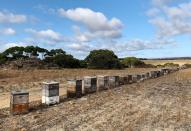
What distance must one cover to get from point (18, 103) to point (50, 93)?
273 centimetres

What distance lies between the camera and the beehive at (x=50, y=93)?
17.3m

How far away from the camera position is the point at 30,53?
76500 millimetres

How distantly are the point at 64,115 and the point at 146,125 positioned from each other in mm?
3678

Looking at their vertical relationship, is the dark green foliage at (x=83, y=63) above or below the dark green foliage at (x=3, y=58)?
below

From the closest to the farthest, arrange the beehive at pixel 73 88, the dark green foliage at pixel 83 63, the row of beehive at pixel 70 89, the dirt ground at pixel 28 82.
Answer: the row of beehive at pixel 70 89 < the dirt ground at pixel 28 82 < the beehive at pixel 73 88 < the dark green foliage at pixel 83 63

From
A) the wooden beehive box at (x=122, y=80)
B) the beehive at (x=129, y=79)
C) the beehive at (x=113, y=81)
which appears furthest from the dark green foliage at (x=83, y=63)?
the beehive at (x=113, y=81)

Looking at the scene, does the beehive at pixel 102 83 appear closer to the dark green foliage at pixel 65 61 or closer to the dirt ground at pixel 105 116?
the dirt ground at pixel 105 116

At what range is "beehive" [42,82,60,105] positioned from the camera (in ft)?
56.7

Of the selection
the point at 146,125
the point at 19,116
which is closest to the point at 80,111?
the point at 19,116

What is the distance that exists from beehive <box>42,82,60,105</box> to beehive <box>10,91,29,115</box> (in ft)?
6.71

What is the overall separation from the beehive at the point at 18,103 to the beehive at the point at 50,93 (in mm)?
2047

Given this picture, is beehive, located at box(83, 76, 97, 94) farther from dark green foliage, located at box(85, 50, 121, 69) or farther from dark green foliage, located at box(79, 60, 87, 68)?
dark green foliage, located at box(79, 60, 87, 68)

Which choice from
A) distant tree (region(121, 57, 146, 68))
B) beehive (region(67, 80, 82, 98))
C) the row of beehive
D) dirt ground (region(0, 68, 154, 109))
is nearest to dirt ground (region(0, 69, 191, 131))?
the row of beehive

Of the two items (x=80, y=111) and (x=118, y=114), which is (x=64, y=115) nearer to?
(x=80, y=111)
